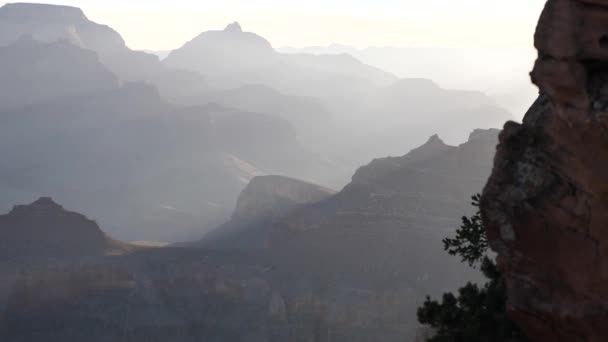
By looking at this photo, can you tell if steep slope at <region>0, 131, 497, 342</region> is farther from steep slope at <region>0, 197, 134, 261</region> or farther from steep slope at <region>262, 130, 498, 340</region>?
steep slope at <region>0, 197, 134, 261</region>

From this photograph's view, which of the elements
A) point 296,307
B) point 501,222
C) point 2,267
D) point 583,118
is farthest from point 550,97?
point 2,267

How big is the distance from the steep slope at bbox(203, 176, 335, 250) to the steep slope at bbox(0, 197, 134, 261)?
17180mm

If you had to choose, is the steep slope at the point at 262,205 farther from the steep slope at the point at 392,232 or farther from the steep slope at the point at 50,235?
the steep slope at the point at 50,235

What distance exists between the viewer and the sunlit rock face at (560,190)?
51.3 ft

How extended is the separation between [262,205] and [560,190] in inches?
4041

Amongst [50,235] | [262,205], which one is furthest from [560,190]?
[262,205]

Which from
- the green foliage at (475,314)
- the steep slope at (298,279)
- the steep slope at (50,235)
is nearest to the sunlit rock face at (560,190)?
the green foliage at (475,314)

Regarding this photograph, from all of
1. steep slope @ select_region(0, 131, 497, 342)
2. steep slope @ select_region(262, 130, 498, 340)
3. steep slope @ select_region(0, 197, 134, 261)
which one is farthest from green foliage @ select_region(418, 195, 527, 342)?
steep slope @ select_region(0, 197, 134, 261)

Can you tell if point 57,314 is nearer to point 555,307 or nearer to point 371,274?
point 371,274

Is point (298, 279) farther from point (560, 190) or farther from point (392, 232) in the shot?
point (560, 190)

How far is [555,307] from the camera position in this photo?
17562mm

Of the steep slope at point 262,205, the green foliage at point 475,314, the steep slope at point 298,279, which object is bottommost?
the green foliage at point 475,314

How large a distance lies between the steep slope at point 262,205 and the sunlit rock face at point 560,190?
3433 inches

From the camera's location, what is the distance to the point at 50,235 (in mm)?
91250
